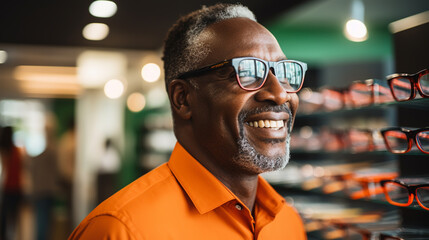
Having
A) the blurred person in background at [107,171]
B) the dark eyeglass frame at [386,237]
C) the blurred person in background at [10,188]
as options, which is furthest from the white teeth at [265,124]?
the blurred person in background at [107,171]

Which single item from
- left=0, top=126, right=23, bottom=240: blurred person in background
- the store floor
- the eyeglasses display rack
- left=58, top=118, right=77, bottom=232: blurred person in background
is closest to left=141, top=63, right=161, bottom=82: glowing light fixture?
left=58, top=118, right=77, bottom=232: blurred person in background

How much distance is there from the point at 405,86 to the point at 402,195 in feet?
1.50

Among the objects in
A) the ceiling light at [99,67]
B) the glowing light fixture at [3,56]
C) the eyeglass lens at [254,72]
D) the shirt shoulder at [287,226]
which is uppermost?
the glowing light fixture at [3,56]

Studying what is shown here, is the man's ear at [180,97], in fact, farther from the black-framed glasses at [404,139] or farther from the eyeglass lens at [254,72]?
the black-framed glasses at [404,139]

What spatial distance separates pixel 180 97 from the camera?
1.51 metres

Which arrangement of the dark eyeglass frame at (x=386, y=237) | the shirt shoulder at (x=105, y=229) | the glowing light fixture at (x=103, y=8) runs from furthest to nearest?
the glowing light fixture at (x=103, y=8)
the dark eyeglass frame at (x=386, y=237)
the shirt shoulder at (x=105, y=229)

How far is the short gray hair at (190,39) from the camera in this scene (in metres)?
1.46

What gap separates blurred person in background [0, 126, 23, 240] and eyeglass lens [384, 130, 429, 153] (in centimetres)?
526

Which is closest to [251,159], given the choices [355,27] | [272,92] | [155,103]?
[272,92]

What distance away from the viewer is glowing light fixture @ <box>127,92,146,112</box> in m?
8.89

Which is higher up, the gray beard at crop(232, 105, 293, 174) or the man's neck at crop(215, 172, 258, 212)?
the gray beard at crop(232, 105, 293, 174)

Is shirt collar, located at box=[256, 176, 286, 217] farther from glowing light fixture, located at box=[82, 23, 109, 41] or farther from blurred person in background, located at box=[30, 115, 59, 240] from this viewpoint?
blurred person in background, located at box=[30, 115, 59, 240]

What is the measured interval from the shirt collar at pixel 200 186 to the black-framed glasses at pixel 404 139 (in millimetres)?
503

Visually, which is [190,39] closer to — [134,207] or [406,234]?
[134,207]
